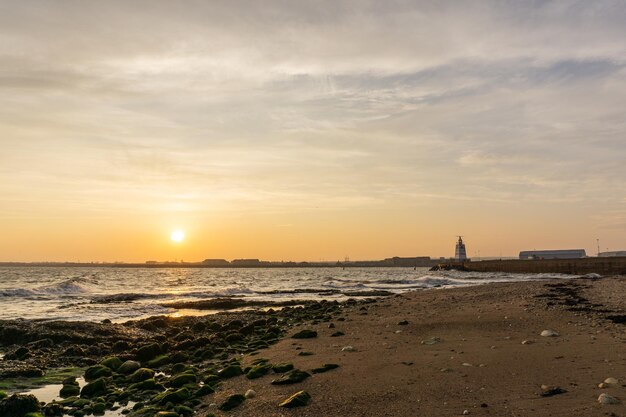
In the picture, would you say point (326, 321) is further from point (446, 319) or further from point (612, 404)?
point (612, 404)

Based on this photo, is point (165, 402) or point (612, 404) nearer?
point (612, 404)

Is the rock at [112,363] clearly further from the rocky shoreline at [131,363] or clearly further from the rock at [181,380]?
the rock at [181,380]

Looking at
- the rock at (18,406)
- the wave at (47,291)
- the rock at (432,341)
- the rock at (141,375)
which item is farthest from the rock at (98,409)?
the wave at (47,291)

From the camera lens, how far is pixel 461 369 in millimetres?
10250

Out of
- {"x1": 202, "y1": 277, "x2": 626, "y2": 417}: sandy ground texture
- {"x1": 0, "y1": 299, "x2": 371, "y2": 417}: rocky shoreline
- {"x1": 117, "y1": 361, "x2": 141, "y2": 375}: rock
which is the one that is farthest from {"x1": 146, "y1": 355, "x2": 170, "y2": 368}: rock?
{"x1": 202, "y1": 277, "x2": 626, "y2": 417}: sandy ground texture

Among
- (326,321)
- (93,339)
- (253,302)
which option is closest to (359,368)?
(326,321)

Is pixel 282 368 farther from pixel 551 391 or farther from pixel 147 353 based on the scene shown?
pixel 147 353

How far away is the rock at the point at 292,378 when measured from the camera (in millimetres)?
10891

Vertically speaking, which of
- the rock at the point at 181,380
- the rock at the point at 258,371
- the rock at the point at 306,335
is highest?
the rock at the point at 306,335

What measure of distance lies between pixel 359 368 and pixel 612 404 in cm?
540

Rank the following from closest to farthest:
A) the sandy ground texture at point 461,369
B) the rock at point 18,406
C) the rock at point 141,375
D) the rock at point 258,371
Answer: the sandy ground texture at point 461,369
the rock at point 18,406
the rock at point 258,371
the rock at point 141,375

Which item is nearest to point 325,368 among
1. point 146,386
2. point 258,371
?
point 258,371

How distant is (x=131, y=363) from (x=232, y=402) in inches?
254

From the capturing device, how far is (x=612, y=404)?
7.30 metres
